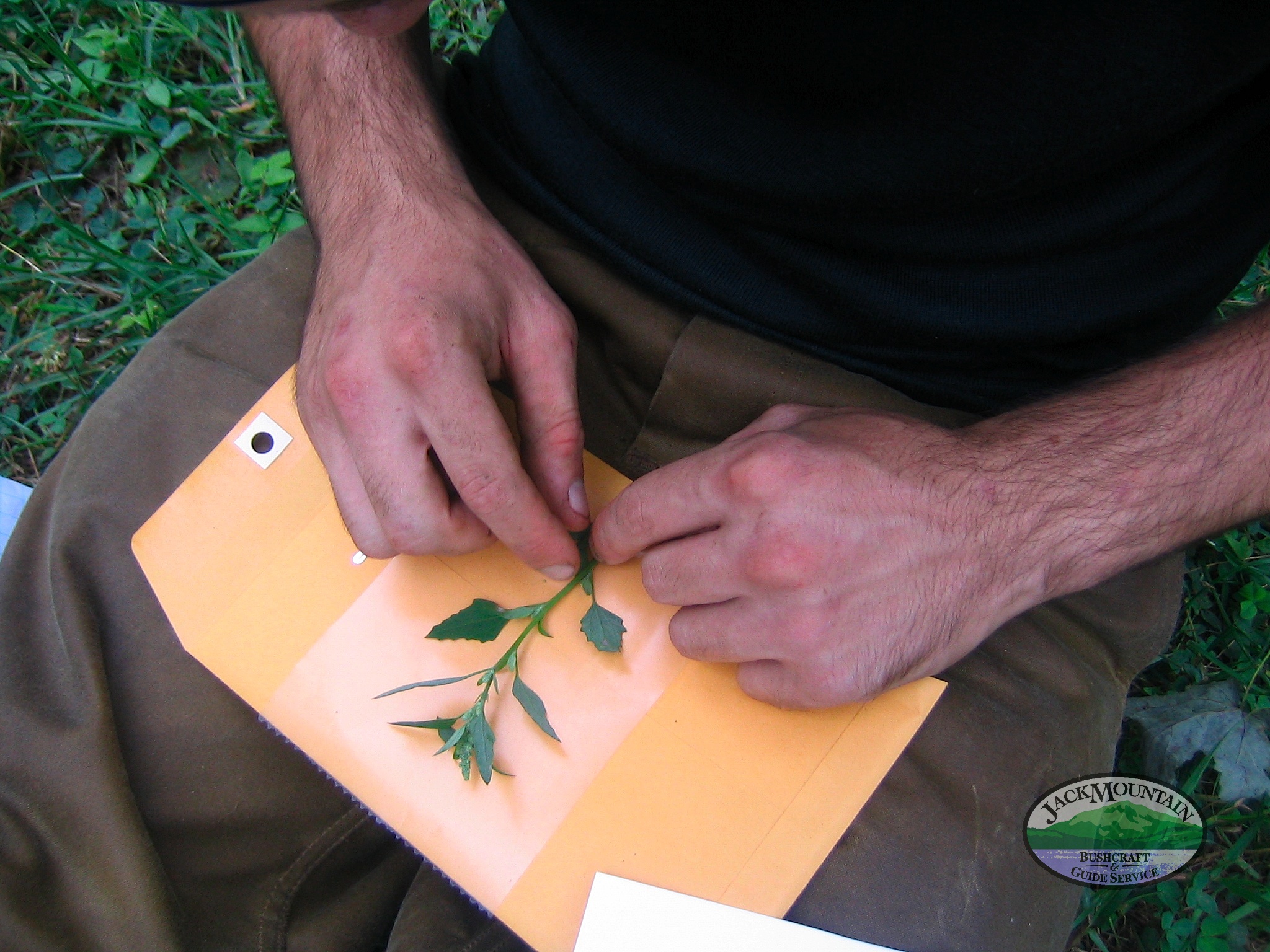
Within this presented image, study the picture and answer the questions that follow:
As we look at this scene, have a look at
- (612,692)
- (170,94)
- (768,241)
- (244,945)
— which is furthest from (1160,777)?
(170,94)

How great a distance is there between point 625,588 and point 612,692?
138 millimetres

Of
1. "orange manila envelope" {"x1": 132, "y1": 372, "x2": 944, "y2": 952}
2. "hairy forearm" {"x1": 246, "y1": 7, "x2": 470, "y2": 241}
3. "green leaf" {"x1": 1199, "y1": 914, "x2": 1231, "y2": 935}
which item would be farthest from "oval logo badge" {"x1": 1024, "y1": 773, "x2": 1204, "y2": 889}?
"hairy forearm" {"x1": 246, "y1": 7, "x2": 470, "y2": 241}

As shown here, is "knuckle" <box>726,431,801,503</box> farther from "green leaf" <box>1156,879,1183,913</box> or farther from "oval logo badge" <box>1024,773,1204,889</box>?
"green leaf" <box>1156,879,1183,913</box>

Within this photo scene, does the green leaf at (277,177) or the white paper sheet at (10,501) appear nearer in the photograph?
the white paper sheet at (10,501)

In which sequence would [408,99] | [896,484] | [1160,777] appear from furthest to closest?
[1160,777], [408,99], [896,484]

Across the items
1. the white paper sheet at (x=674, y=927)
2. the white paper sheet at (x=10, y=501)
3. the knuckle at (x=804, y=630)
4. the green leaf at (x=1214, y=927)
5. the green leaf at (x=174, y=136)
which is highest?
the green leaf at (x=174, y=136)

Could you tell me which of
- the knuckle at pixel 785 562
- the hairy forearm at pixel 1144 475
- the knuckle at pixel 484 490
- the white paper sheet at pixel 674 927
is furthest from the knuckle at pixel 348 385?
the hairy forearm at pixel 1144 475

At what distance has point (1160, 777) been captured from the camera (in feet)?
5.36

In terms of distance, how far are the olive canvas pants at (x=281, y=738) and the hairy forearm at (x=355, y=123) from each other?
14cm

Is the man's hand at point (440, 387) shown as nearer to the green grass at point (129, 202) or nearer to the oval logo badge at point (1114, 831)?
the oval logo badge at point (1114, 831)

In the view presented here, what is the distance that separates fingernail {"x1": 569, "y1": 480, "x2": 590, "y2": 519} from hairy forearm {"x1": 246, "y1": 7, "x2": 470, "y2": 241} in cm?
46

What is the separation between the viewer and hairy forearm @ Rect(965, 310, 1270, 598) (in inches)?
39.8

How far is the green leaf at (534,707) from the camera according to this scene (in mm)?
1022

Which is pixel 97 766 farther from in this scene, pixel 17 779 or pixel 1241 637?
pixel 1241 637
